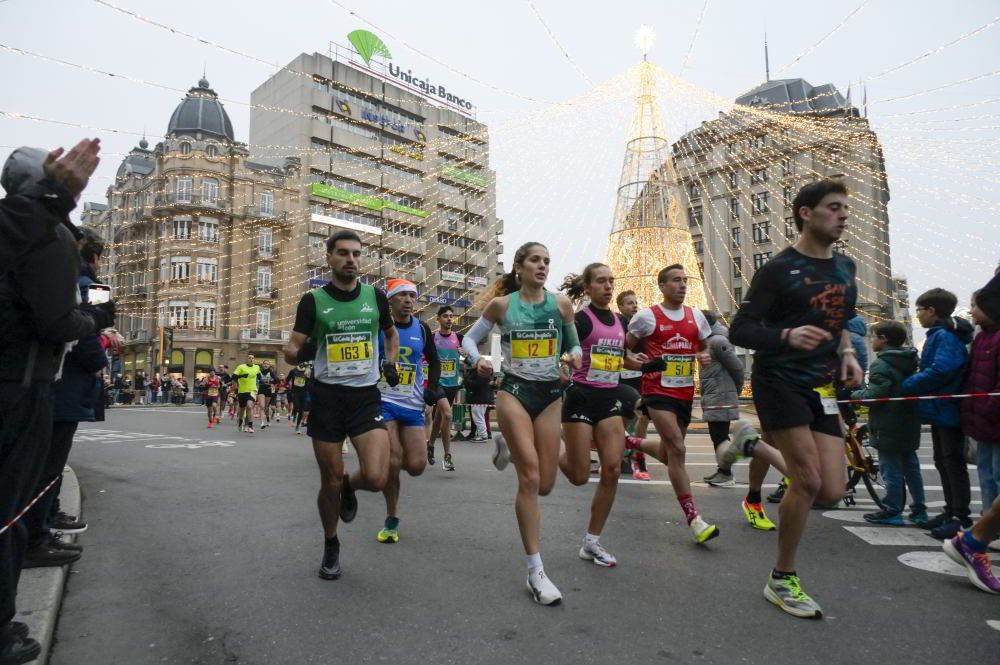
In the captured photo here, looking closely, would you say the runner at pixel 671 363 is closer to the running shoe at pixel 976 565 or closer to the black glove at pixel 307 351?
the running shoe at pixel 976 565

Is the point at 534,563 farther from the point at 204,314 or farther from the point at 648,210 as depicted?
the point at 204,314

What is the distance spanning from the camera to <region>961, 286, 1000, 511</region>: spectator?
470cm

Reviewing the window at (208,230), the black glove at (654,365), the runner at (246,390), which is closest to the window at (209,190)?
the window at (208,230)

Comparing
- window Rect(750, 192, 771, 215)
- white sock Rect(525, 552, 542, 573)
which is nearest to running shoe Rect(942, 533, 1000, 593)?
white sock Rect(525, 552, 542, 573)

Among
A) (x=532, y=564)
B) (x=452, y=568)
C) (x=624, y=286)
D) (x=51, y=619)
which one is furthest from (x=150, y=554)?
(x=624, y=286)

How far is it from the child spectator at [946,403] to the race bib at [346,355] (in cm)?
454

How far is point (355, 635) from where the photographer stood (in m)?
2.89

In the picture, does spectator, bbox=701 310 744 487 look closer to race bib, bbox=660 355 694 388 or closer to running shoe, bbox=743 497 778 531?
running shoe, bbox=743 497 778 531

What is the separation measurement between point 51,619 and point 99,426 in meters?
16.1

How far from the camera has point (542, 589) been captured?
11.1ft

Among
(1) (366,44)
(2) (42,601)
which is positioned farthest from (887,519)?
(1) (366,44)

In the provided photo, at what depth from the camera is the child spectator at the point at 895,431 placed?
5543 mm

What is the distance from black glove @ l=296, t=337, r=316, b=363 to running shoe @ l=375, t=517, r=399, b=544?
137 cm

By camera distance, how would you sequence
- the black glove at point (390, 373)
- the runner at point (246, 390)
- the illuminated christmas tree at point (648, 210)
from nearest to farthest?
the black glove at point (390, 373)
the runner at point (246, 390)
the illuminated christmas tree at point (648, 210)
